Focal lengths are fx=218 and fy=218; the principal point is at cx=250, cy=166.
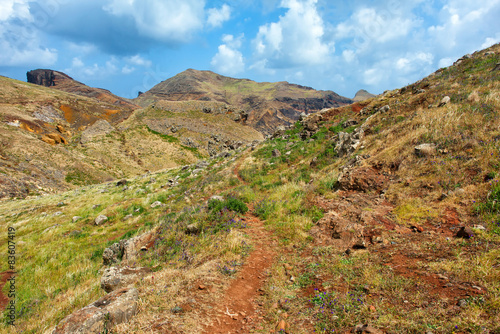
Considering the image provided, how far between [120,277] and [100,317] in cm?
189

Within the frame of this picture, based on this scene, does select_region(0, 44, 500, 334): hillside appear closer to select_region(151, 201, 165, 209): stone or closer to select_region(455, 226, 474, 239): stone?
select_region(455, 226, 474, 239): stone

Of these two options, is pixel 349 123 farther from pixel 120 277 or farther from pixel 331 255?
pixel 120 277

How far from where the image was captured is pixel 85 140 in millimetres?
45969

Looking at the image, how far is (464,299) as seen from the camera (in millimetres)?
2959

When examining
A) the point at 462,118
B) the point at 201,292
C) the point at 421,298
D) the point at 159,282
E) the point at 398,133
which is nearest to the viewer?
the point at 421,298

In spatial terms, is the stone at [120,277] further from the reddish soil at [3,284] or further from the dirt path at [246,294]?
the reddish soil at [3,284]

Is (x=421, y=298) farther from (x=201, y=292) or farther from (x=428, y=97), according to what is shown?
(x=428, y=97)

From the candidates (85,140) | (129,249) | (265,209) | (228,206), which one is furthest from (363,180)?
(85,140)

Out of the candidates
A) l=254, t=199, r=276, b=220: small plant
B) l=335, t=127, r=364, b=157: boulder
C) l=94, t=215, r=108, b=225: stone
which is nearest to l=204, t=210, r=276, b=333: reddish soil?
l=254, t=199, r=276, b=220: small plant

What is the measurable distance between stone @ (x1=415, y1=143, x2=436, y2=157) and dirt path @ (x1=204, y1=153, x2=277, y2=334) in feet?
19.9

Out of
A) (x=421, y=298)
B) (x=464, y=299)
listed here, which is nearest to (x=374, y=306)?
(x=421, y=298)

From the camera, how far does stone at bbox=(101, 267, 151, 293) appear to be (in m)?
5.11

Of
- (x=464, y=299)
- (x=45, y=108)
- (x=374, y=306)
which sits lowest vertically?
(x=374, y=306)

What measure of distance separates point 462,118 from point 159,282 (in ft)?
37.4
